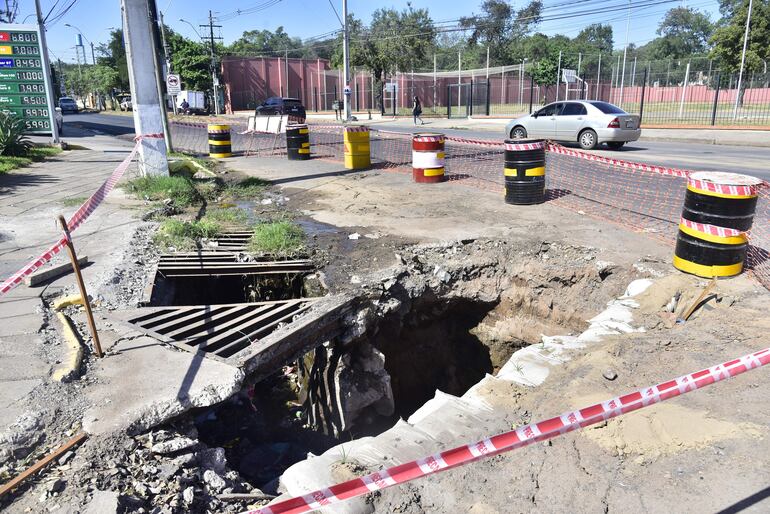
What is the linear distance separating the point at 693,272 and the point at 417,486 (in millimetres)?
4086

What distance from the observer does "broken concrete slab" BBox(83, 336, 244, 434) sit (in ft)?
11.5

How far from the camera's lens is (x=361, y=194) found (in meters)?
10.5

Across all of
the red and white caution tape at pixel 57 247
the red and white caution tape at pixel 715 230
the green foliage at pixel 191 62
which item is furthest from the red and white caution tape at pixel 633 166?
the green foliage at pixel 191 62

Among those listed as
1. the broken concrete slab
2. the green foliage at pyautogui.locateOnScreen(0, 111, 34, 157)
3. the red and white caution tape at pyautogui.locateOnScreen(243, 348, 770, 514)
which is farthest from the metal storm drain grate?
the green foliage at pyautogui.locateOnScreen(0, 111, 34, 157)

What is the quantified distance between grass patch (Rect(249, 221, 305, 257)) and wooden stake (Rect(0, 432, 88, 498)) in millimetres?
3678

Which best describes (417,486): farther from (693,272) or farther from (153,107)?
(153,107)

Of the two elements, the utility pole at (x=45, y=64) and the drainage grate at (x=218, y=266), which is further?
the utility pole at (x=45, y=64)

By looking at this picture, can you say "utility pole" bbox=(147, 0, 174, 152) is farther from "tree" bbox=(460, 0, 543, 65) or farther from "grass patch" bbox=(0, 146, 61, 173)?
"tree" bbox=(460, 0, 543, 65)

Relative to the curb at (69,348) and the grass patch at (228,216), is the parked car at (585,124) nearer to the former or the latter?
the grass patch at (228,216)

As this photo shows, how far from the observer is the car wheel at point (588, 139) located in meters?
17.0

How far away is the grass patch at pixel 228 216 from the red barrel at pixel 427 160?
3.91 metres

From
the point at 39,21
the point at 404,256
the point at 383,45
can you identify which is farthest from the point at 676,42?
the point at 404,256

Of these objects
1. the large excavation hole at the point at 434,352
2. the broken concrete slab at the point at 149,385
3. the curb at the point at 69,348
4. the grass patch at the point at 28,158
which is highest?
the grass patch at the point at 28,158

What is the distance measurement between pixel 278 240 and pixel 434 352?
2519 mm
